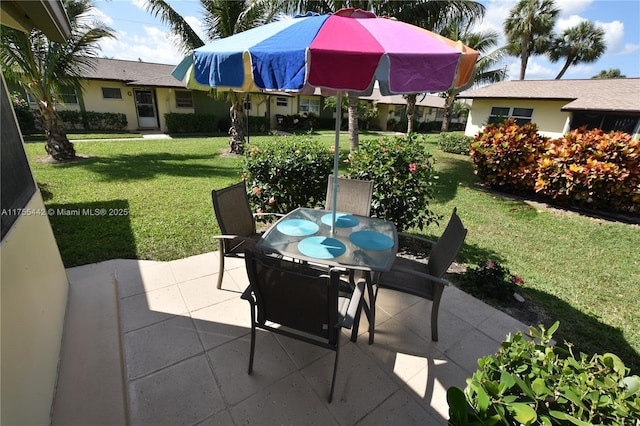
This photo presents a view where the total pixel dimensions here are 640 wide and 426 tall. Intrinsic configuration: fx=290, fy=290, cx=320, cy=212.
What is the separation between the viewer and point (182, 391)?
2307mm

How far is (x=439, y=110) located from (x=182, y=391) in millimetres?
41390

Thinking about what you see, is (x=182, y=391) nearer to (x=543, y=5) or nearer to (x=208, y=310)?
(x=208, y=310)

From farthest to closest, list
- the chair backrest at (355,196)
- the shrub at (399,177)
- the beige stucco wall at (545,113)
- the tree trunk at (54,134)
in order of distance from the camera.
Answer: the beige stucco wall at (545,113) → the tree trunk at (54,134) → the shrub at (399,177) → the chair backrest at (355,196)

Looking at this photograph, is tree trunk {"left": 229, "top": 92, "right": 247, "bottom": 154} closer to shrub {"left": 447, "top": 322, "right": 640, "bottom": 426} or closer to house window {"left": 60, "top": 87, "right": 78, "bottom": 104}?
house window {"left": 60, "top": 87, "right": 78, "bottom": 104}

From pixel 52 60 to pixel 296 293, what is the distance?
38.5 ft

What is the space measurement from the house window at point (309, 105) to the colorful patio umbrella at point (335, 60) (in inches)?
1042

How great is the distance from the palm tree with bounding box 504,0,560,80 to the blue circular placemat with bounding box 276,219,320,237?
32.2 m

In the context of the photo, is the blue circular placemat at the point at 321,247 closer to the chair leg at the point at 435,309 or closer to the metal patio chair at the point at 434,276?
the metal patio chair at the point at 434,276

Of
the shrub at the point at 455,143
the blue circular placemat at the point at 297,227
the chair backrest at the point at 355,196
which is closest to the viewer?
the blue circular placemat at the point at 297,227

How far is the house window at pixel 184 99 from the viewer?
20.0m

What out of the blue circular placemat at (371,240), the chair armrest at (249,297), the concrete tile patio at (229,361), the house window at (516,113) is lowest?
the concrete tile patio at (229,361)

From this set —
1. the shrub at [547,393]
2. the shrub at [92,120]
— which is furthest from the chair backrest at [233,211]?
the shrub at [92,120]

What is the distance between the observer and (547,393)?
113 centimetres

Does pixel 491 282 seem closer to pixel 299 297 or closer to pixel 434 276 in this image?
pixel 434 276
